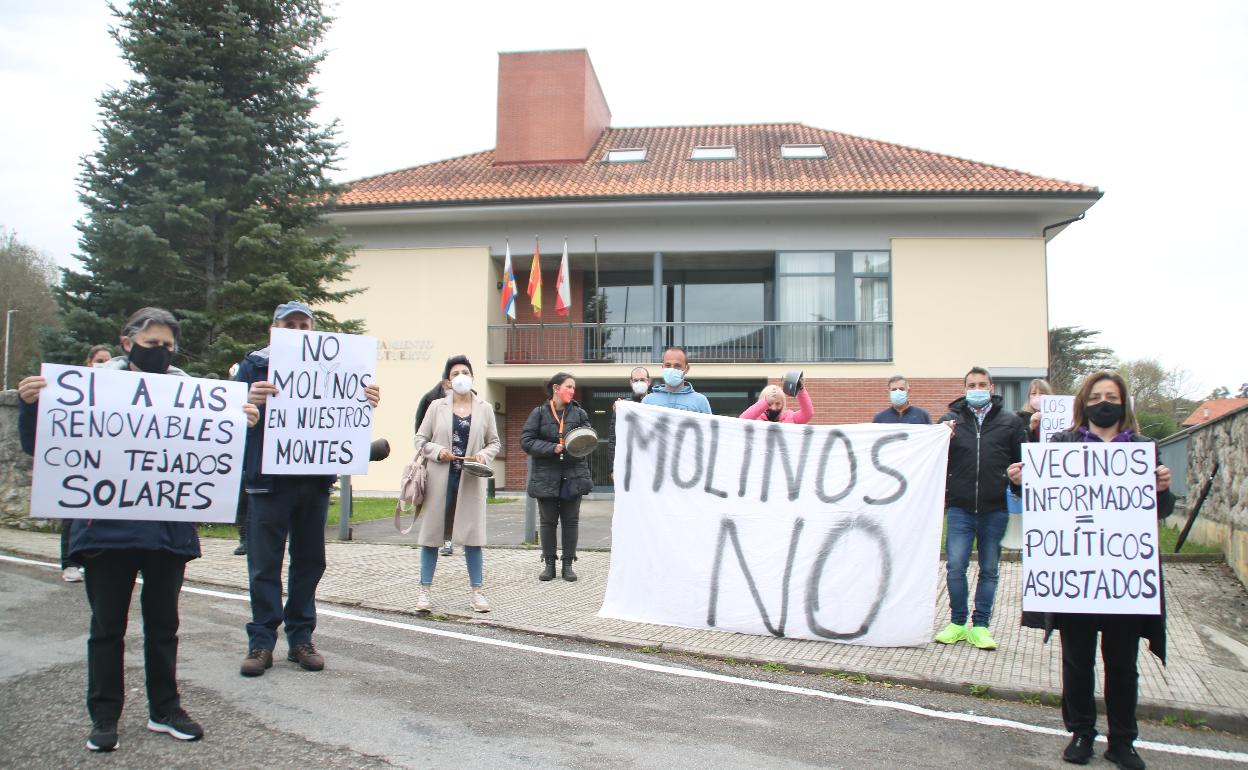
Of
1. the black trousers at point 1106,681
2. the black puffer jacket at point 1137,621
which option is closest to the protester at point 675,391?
the black puffer jacket at point 1137,621

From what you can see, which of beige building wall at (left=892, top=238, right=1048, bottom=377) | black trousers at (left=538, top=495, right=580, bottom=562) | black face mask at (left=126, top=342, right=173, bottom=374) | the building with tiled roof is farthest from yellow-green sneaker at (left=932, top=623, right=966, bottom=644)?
beige building wall at (left=892, top=238, right=1048, bottom=377)

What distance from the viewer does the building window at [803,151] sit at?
83.4 ft

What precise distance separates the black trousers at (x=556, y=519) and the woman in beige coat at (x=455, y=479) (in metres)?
1.51

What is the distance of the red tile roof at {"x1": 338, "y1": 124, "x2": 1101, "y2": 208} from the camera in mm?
21719

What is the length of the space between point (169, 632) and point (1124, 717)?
14.9ft

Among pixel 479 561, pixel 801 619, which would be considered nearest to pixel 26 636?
pixel 479 561

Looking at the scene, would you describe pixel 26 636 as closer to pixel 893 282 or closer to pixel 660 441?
pixel 660 441

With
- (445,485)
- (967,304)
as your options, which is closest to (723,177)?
(967,304)

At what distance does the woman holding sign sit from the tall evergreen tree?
12016mm

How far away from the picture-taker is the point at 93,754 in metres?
3.86

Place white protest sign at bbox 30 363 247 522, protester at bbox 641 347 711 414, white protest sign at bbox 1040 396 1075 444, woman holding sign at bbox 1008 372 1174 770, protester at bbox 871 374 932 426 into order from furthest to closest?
1. white protest sign at bbox 1040 396 1075 444
2. protester at bbox 641 347 711 414
3. protester at bbox 871 374 932 426
4. woman holding sign at bbox 1008 372 1174 770
5. white protest sign at bbox 30 363 247 522

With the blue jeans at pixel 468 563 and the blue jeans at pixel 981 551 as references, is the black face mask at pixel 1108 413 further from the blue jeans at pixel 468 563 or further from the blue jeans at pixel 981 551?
the blue jeans at pixel 468 563

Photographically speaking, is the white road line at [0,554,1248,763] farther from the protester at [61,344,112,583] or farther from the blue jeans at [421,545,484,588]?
the protester at [61,344,112,583]

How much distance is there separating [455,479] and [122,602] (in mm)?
3247
